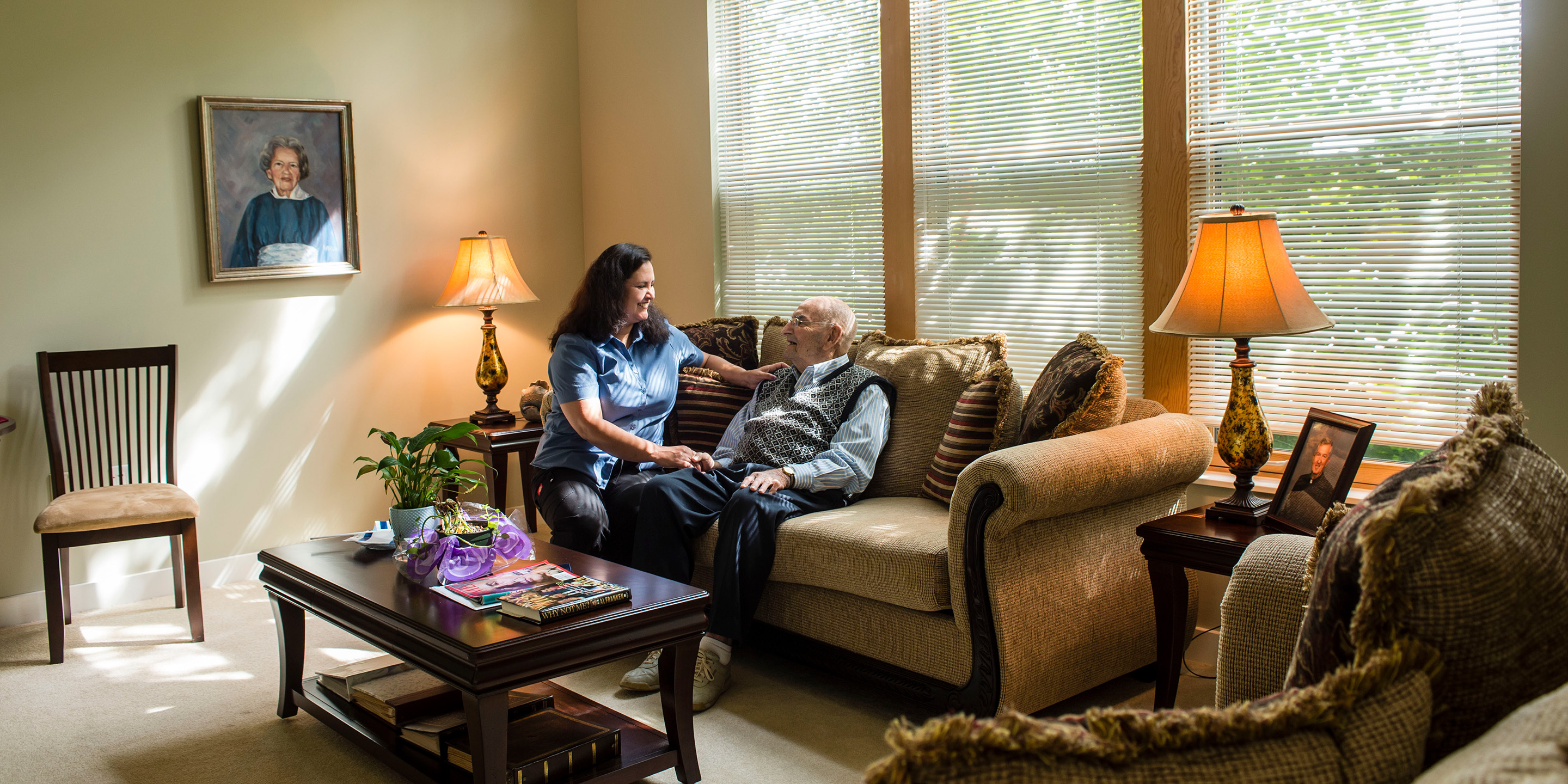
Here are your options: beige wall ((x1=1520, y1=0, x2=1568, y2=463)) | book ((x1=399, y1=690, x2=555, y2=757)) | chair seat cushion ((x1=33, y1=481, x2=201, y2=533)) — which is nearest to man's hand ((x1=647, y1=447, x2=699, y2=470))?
book ((x1=399, y1=690, x2=555, y2=757))

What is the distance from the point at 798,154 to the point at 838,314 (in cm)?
106

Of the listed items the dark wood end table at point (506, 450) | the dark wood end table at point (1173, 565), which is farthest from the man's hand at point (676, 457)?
the dark wood end table at point (1173, 565)

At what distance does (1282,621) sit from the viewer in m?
1.73

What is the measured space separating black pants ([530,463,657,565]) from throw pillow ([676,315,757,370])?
0.70 metres

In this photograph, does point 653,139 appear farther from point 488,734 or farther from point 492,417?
point 488,734

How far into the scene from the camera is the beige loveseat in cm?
258

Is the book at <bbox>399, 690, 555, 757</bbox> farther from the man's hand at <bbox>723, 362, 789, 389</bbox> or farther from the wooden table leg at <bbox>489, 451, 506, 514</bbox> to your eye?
the wooden table leg at <bbox>489, 451, 506, 514</bbox>

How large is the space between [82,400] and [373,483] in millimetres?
1180

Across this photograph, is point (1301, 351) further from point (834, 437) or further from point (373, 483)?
point (373, 483)

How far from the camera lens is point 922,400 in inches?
134

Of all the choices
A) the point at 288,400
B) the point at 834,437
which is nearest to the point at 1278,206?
the point at 834,437

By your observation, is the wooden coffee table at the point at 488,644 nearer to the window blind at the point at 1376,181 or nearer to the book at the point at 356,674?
the book at the point at 356,674

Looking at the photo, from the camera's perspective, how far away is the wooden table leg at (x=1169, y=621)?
2621 millimetres

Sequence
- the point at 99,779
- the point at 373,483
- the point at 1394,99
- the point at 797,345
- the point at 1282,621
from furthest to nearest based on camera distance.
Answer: the point at 373,483 → the point at 797,345 → the point at 1394,99 → the point at 99,779 → the point at 1282,621
